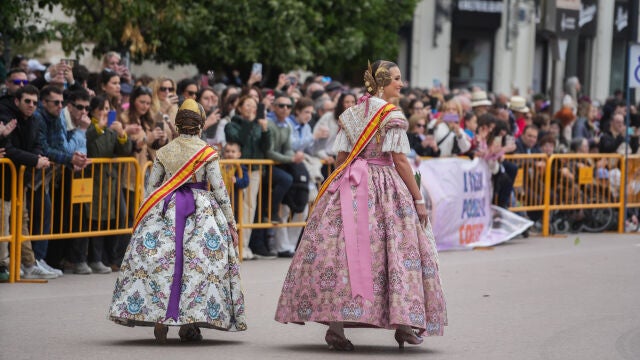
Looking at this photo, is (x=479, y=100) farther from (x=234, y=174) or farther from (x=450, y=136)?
(x=234, y=174)

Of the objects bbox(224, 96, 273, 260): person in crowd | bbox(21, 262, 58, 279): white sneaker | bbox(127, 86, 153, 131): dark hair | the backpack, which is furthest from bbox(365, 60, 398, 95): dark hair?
the backpack

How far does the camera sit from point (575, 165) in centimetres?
1958

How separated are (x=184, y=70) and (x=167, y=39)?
35.5 feet

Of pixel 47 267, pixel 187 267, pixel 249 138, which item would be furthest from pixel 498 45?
pixel 187 267

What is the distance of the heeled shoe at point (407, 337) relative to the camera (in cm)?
1005

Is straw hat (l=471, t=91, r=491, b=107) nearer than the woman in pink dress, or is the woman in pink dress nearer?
the woman in pink dress

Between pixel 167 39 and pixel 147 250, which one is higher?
pixel 167 39

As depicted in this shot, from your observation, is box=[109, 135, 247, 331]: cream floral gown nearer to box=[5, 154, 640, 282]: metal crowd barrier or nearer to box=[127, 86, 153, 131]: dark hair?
box=[5, 154, 640, 282]: metal crowd barrier

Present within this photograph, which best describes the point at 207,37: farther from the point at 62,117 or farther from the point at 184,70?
the point at 62,117

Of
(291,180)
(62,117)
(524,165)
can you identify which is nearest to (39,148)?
(62,117)

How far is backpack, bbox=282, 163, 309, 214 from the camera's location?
16.1m

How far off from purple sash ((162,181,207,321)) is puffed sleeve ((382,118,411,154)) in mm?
1322

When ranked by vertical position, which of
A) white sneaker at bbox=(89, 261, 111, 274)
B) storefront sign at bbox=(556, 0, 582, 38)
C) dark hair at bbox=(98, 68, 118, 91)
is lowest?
white sneaker at bbox=(89, 261, 111, 274)

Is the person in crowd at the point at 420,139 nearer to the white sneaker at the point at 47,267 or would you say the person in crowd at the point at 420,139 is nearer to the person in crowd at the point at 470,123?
the person in crowd at the point at 470,123
